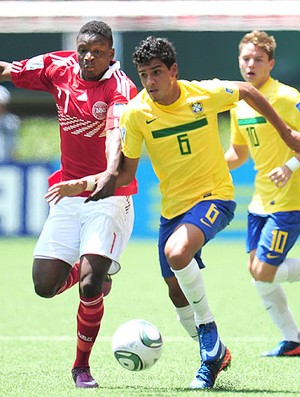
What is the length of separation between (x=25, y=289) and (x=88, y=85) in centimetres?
539

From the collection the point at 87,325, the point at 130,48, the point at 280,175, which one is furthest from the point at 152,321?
the point at 130,48

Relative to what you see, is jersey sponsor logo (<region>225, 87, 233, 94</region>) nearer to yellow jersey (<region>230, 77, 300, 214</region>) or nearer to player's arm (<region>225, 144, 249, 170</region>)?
yellow jersey (<region>230, 77, 300, 214</region>)

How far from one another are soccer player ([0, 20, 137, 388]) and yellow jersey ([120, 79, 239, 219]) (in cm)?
14

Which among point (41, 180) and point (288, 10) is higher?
point (288, 10)

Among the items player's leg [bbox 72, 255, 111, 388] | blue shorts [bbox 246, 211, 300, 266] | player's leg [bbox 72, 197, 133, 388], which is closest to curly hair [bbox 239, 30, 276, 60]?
blue shorts [bbox 246, 211, 300, 266]

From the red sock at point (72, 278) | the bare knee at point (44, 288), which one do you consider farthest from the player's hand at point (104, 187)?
the red sock at point (72, 278)

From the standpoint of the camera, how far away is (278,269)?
7.71 meters

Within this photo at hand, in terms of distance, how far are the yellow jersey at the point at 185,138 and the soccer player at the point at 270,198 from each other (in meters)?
1.39

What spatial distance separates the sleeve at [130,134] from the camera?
20.5ft

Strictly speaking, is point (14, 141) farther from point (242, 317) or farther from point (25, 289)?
point (242, 317)

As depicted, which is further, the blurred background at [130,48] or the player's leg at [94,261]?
the blurred background at [130,48]

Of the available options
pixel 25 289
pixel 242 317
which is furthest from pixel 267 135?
pixel 25 289

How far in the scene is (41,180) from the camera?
15969mm

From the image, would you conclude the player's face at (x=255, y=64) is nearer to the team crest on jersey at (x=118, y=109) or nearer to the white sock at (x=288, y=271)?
the white sock at (x=288, y=271)
